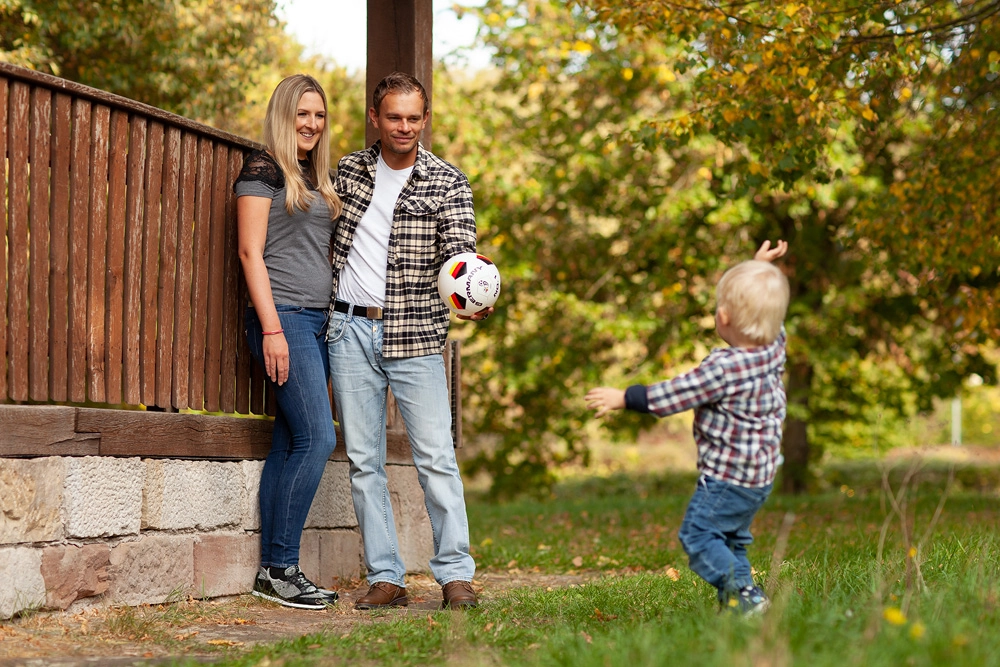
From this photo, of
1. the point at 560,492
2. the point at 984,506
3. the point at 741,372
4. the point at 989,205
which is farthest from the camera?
the point at 560,492

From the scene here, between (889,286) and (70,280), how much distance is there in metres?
10.1

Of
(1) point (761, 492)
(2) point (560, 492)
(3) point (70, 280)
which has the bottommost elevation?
(2) point (560, 492)

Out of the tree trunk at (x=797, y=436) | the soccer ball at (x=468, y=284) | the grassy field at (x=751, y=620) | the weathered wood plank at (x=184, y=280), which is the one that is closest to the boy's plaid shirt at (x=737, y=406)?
the grassy field at (x=751, y=620)

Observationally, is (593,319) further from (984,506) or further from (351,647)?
(351,647)

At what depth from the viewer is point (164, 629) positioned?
4043 mm

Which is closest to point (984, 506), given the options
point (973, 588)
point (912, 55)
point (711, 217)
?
point (711, 217)

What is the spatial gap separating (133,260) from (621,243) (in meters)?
8.94

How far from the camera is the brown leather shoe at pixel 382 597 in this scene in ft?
15.4

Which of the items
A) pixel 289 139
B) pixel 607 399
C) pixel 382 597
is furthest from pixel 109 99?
pixel 607 399

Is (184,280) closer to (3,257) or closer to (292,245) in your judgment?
(292,245)

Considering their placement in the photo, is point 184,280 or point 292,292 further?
point 184,280

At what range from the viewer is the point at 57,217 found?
4242mm

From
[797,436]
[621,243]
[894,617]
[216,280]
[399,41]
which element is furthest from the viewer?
[797,436]

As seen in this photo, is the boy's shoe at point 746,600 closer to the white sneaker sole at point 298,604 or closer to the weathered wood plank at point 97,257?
the white sneaker sole at point 298,604
